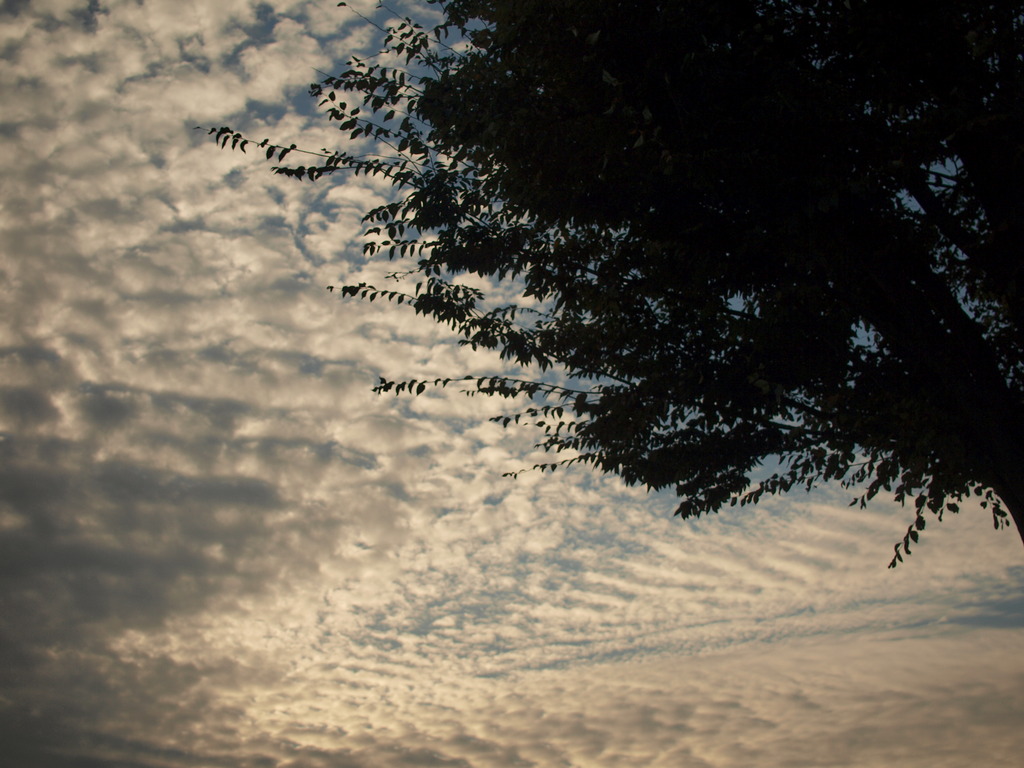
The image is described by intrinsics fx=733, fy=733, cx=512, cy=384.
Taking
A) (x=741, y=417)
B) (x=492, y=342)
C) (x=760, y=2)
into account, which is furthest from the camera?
(x=492, y=342)

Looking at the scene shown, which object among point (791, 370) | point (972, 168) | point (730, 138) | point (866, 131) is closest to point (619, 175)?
point (730, 138)

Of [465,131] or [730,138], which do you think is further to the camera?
[465,131]

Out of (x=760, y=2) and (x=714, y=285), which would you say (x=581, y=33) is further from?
(x=714, y=285)

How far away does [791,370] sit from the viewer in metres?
9.22

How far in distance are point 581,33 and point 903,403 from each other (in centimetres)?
560

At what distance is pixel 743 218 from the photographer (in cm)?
810

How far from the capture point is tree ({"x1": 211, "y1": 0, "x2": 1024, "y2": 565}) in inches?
284

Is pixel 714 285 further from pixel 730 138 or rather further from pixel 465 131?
pixel 465 131

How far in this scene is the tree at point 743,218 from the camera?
23.6ft

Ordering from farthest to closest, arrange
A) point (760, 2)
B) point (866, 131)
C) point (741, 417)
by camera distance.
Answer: point (741, 417) < point (760, 2) < point (866, 131)

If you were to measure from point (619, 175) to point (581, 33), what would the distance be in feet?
4.65

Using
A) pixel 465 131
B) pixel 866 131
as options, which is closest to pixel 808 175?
pixel 866 131

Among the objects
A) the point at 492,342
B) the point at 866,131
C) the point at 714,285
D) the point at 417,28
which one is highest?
the point at 417,28

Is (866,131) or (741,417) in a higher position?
(866,131)
